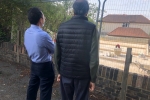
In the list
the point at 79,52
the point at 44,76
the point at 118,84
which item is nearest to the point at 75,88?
the point at 79,52

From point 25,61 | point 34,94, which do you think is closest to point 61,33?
point 34,94

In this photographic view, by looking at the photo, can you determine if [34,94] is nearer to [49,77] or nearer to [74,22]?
[49,77]

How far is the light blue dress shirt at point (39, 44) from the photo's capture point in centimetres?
289

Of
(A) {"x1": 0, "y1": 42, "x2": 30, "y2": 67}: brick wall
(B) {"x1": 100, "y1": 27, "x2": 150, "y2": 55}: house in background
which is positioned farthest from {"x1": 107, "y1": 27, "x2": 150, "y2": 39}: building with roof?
(A) {"x1": 0, "y1": 42, "x2": 30, "y2": 67}: brick wall

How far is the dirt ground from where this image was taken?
13.4ft

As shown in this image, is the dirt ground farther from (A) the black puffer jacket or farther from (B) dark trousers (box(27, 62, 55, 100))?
(A) the black puffer jacket

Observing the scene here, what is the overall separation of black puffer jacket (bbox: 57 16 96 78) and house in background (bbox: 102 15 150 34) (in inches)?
58.9

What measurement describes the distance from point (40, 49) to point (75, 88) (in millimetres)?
868

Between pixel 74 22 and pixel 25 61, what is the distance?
4228 millimetres

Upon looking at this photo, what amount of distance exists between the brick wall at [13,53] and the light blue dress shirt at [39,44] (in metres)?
3.18

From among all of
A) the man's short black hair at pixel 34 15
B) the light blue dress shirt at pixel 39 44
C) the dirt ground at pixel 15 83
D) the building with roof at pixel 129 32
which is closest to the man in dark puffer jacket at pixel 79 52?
the light blue dress shirt at pixel 39 44

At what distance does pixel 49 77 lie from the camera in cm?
312

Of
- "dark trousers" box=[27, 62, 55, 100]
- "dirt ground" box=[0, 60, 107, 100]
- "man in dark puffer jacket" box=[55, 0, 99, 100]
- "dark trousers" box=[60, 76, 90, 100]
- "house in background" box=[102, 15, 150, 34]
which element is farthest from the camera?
"dirt ground" box=[0, 60, 107, 100]

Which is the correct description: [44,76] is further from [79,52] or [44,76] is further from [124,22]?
[124,22]
